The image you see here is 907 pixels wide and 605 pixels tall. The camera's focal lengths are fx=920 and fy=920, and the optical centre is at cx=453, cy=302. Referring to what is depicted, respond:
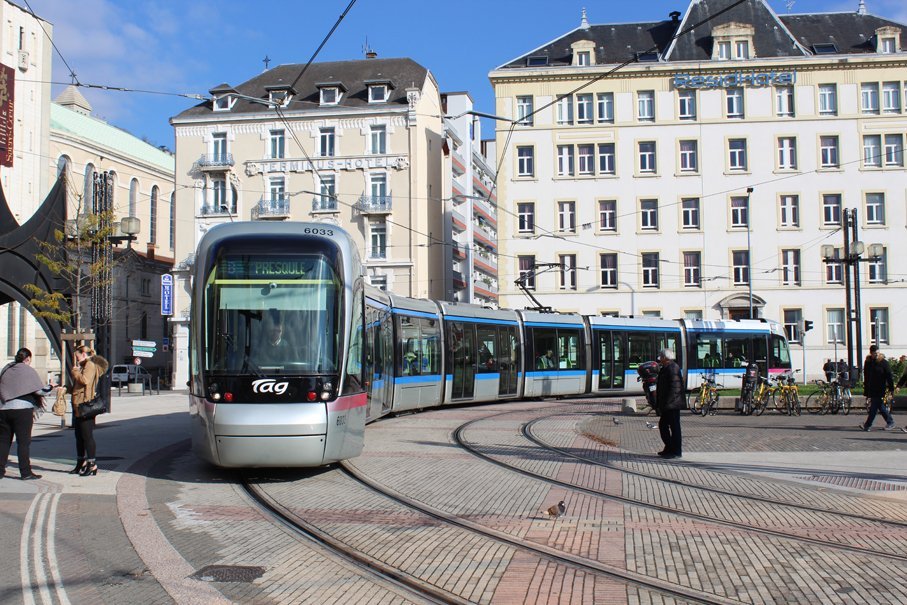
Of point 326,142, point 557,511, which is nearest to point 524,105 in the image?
point 326,142

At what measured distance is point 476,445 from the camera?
1518 centimetres

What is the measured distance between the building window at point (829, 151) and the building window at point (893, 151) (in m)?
→ 2.42

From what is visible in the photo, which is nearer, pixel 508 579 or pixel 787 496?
pixel 508 579

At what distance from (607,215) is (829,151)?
39.3 feet

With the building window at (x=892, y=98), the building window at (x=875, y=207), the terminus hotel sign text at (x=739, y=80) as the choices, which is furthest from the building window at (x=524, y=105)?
the building window at (x=892, y=98)

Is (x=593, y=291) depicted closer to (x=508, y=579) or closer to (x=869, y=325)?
(x=869, y=325)

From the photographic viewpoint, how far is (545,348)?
28141 millimetres

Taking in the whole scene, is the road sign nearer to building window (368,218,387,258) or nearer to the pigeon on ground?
building window (368,218,387,258)

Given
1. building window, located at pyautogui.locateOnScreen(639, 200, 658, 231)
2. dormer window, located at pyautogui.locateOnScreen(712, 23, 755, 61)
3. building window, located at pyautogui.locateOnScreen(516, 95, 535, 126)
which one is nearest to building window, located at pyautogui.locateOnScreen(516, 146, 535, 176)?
building window, located at pyautogui.locateOnScreen(516, 95, 535, 126)

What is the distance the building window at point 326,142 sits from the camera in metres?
53.8

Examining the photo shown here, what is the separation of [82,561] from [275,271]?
4.58 meters

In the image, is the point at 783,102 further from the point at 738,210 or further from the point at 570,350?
the point at 570,350

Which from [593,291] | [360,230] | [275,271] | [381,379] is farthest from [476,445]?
[360,230]

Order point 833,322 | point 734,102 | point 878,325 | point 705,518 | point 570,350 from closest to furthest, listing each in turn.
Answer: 1. point 705,518
2. point 570,350
3. point 878,325
4. point 833,322
5. point 734,102
